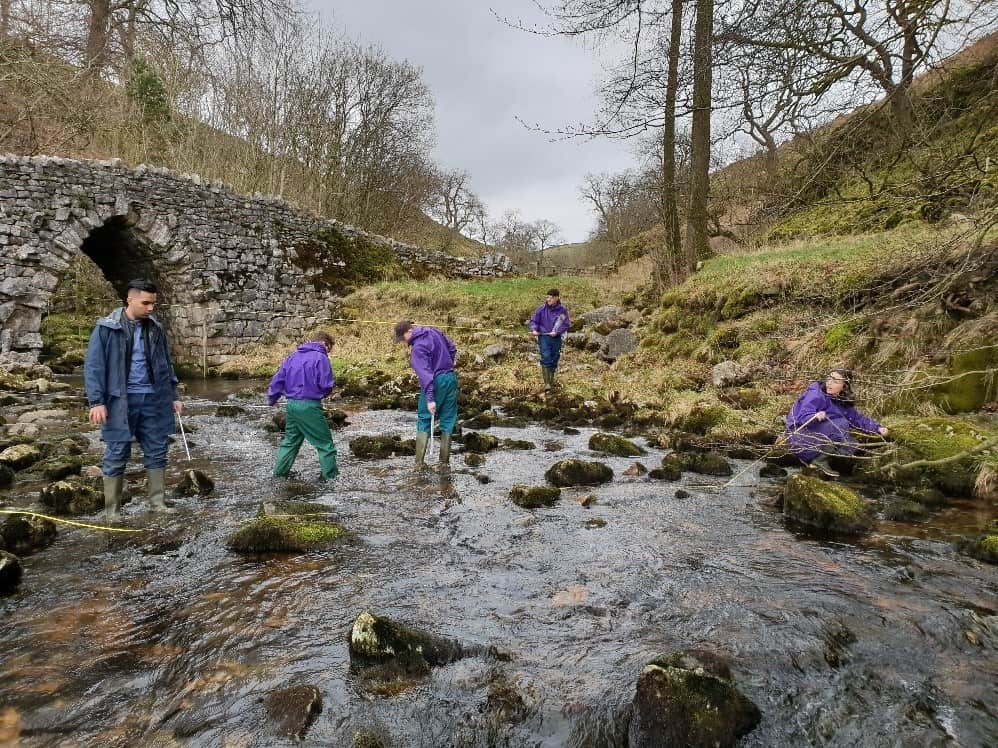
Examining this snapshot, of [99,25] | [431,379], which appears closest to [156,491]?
[431,379]

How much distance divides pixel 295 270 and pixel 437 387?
14816 millimetres

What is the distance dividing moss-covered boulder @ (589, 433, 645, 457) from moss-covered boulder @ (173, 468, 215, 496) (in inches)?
203

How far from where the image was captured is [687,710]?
3008mm

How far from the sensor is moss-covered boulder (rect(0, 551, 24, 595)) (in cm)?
432

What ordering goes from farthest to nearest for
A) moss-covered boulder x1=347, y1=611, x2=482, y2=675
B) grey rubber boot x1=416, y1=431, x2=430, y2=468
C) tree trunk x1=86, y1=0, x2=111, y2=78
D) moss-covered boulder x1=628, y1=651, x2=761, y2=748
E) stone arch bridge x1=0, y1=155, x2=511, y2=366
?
tree trunk x1=86, y1=0, x2=111, y2=78 → stone arch bridge x1=0, y1=155, x2=511, y2=366 → grey rubber boot x1=416, y1=431, x2=430, y2=468 → moss-covered boulder x1=347, y1=611, x2=482, y2=675 → moss-covered boulder x1=628, y1=651, x2=761, y2=748

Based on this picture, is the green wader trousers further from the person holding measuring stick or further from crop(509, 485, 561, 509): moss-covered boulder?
crop(509, 485, 561, 509): moss-covered boulder

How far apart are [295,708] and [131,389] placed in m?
4.10

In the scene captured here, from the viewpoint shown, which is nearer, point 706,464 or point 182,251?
point 706,464

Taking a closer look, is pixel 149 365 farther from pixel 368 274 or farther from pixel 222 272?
pixel 368 274

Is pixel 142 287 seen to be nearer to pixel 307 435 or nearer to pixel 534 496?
pixel 307 435

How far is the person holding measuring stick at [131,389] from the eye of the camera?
18.6 ft

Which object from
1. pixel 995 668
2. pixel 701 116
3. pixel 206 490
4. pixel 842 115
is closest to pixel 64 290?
pixel 206 490

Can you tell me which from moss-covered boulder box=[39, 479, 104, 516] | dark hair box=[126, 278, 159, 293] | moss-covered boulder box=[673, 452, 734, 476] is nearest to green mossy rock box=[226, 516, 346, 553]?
moss-covered boulder box=[39, 479, 104, 516]

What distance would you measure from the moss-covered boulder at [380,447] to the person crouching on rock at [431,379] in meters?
0.92
